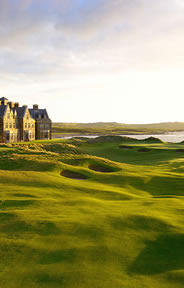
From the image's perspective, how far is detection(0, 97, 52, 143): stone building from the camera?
64312 mm

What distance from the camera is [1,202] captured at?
537 inches

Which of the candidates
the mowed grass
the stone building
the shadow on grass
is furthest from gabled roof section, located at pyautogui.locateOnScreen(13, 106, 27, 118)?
the shadow on grass

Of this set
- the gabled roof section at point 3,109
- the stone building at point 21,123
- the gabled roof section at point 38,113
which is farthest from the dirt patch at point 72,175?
the gabled roof section at point 38,113

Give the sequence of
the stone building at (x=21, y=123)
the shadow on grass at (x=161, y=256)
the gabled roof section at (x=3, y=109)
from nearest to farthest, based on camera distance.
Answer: the shadow on grass at (x=161, y=256) → the gabled roof section at (x=3, y=109) → the stone building at (x=21, y=123)

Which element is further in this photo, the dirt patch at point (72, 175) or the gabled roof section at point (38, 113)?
the gabled roof section at point (38, 113)

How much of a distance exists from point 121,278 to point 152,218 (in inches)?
195

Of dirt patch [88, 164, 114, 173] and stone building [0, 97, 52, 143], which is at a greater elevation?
stone building [0, 97, 52, 143]

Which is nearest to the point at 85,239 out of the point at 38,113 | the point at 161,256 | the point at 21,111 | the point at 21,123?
the point at 161,256

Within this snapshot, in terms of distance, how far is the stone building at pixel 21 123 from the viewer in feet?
211

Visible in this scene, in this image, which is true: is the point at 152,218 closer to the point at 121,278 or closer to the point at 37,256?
the point at 121,278

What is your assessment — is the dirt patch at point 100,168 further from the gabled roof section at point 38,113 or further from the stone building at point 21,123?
the gabled roof section at point 38,113

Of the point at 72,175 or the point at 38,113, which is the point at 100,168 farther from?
the point at 38,113

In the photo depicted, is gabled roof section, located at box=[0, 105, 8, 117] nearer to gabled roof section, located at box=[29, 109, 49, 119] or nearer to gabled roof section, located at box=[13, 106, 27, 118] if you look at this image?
gabled roof section, located at box=[13, 106, 27, 118]

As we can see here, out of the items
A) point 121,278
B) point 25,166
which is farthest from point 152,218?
point 25,166
